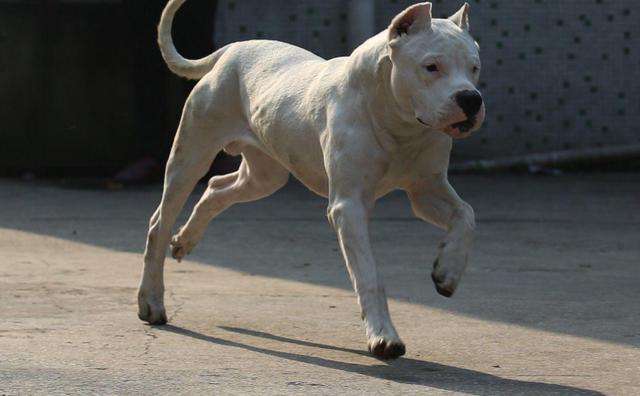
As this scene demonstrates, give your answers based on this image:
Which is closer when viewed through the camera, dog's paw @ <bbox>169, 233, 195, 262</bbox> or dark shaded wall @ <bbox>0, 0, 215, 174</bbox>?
dog's paw @ <bbox>169, 233, 195, 262</bbox>

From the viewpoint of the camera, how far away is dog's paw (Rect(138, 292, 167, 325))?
17.9 ft

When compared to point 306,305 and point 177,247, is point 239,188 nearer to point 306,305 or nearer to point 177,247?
point 177,247

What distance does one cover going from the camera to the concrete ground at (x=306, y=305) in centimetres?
447

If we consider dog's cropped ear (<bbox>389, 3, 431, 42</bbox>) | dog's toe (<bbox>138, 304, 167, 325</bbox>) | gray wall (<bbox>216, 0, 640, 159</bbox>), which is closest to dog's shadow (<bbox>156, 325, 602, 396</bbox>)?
dog's toe (<bbox>138, 304, 167, 325</bbox>)

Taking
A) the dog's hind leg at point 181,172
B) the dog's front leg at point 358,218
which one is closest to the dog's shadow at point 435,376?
the dog's front leg at point 358,218

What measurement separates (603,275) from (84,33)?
18.4 feet

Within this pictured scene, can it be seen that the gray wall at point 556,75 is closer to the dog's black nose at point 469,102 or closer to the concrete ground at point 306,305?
the concrete ground at point 306,305

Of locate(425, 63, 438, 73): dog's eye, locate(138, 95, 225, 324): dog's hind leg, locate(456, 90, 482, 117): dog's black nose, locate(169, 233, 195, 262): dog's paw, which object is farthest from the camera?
locate(169, 233, 195, 262): dog's paw

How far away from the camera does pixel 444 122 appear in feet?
14.8

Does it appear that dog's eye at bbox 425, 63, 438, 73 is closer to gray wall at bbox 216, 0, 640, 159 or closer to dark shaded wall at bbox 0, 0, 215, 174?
dark shaded wall at bbox 0, 0, 215, 174

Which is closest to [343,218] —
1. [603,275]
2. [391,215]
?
[603,275]

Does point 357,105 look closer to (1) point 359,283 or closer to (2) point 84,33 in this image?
(1) point 359,283

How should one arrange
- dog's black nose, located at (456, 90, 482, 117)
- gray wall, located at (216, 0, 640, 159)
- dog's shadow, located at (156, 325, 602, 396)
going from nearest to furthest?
dog's shadow, located at (156, 325, 602, 396) → dog's black nose, located at (456, 90, 482, 117) → gray wall, located at (216, 0, 640, 159)

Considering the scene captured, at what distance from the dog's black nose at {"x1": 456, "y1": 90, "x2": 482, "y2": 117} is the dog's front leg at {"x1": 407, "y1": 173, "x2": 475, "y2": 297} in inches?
18.8
